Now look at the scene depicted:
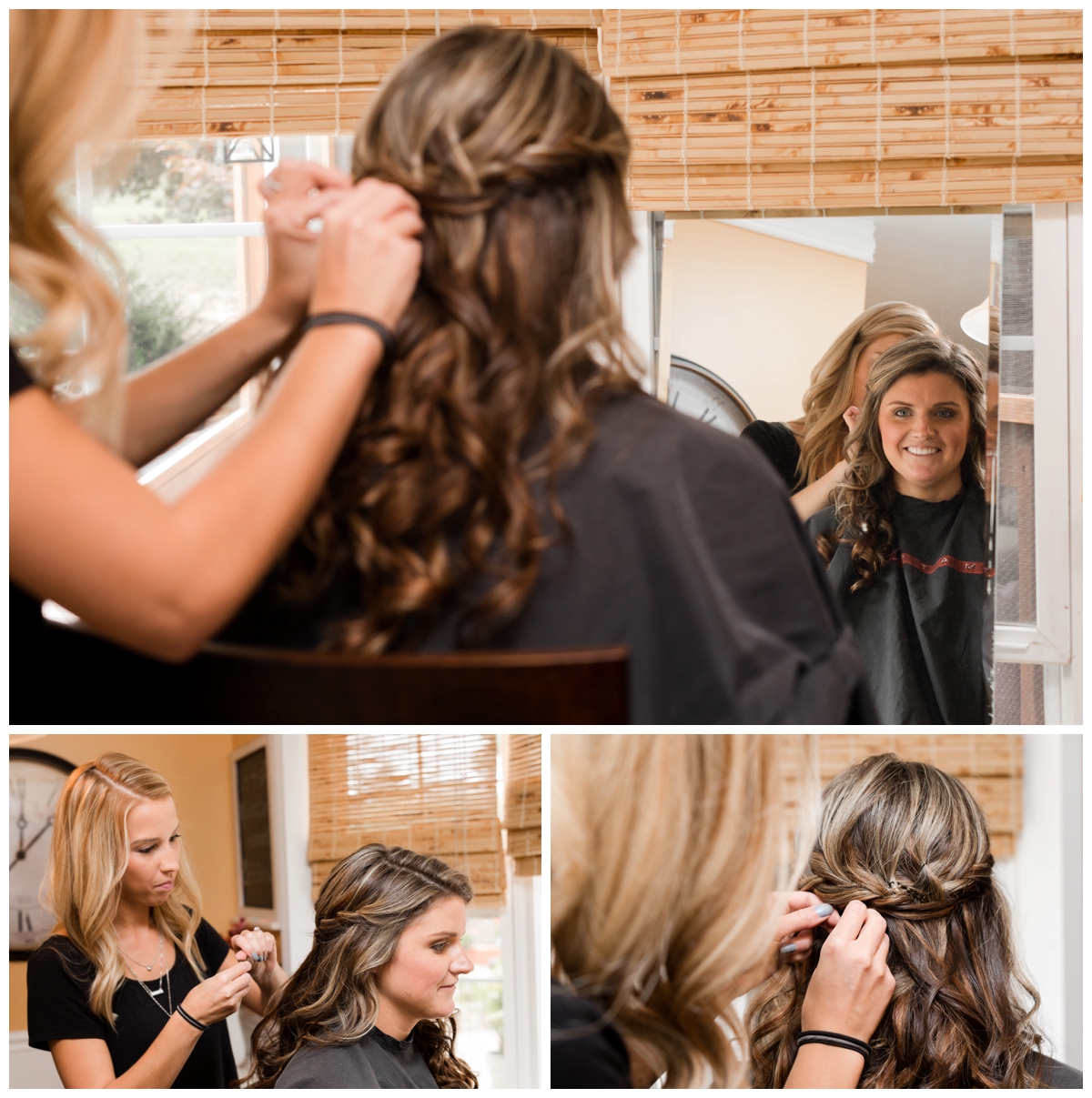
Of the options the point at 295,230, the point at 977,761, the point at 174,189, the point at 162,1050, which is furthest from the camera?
the point at 174,189

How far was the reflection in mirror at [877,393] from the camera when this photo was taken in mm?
1795

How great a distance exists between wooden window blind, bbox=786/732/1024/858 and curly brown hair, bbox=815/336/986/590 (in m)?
0.40

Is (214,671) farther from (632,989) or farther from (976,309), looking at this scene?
(976,309)

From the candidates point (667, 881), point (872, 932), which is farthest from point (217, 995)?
point (872, 932)

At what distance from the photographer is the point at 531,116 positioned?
3.27ft

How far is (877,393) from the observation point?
5.90ft

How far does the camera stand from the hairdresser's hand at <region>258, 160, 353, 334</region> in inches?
41.5

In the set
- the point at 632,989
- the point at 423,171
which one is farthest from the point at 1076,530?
the point at 423,171

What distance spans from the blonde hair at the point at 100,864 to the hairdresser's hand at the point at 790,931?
0.82 metres

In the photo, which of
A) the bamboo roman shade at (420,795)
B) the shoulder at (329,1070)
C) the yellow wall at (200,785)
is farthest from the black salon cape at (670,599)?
the shoulder at (329,1070)

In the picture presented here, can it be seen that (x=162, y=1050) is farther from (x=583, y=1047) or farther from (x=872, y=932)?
(x=872, y=932)

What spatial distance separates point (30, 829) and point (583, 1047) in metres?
1.44

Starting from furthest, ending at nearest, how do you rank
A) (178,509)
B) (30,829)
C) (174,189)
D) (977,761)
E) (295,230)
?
1. (30,829)
2. (174,189)
3. (977,761)
4. (295,230)
5. (178,509)

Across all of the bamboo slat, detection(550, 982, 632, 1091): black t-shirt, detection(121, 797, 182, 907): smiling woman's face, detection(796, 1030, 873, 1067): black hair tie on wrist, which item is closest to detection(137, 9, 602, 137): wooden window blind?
the bamboo slat
